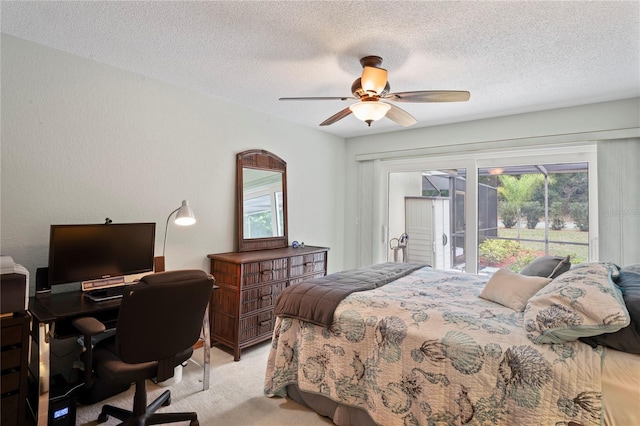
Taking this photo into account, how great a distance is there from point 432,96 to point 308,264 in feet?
7.34

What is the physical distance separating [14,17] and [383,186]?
13.1 ft

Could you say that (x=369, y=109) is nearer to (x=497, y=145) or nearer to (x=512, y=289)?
(x=512, y=289)

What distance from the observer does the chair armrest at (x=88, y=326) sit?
167 cm

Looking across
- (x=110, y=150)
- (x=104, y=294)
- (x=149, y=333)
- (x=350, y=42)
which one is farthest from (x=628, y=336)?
(x=110, y=150)

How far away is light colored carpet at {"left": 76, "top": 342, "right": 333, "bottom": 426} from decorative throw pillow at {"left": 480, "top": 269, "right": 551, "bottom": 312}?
1360mm

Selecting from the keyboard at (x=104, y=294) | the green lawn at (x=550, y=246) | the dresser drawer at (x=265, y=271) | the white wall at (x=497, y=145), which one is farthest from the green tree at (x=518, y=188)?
the keyboard at (x=104, y=294)

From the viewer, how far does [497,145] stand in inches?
144

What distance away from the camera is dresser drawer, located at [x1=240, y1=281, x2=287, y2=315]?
9.94 feet

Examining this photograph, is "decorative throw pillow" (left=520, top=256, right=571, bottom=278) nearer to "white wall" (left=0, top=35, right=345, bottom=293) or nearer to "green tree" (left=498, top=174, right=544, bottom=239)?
"green tree" (left=498, top=174, right=544, bottom=239)

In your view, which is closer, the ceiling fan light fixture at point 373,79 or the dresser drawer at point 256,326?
the ceiling fan light fixture at point 373,79

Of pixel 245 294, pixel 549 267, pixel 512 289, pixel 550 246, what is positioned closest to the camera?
pixel 512 289

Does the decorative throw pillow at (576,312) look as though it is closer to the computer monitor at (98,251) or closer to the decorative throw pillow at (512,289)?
the decorative throw pillow at (512,289)

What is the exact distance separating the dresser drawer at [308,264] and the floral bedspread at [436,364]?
1.29 m

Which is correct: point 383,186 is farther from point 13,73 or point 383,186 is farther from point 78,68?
point 13,73
